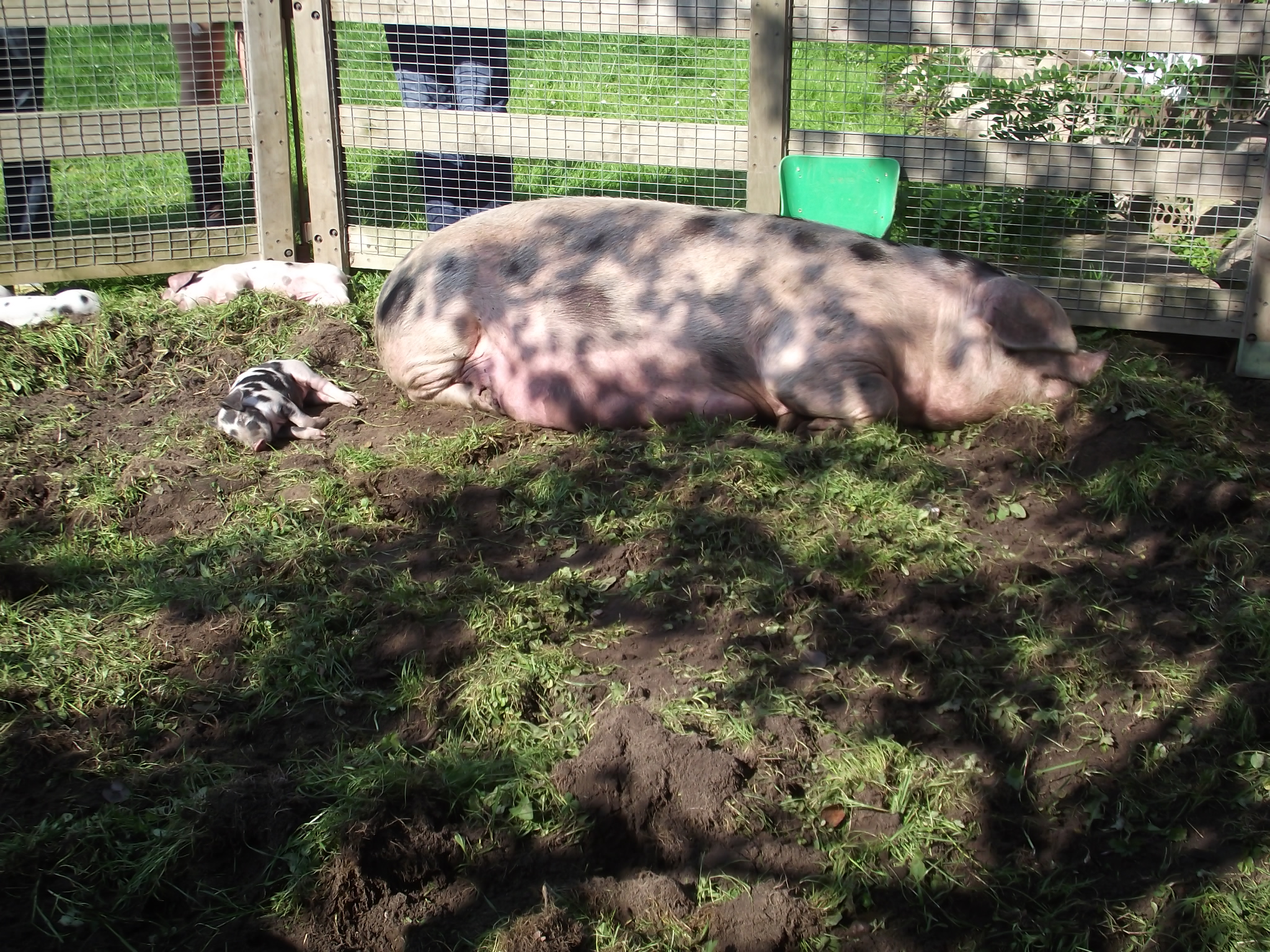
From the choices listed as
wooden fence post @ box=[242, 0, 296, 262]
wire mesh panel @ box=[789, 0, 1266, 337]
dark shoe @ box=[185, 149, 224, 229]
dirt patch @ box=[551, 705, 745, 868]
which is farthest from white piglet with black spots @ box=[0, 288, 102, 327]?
dirt patch @ box=[551, 705, 745, 868]

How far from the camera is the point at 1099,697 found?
3291 millimetres

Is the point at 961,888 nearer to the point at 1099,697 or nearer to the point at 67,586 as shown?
the point at 1099,697

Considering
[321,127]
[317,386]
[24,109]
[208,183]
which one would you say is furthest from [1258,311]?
[24,109]

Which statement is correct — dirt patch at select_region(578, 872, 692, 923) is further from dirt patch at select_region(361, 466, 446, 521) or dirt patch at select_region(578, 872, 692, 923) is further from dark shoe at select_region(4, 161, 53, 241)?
dark shoe at select_region(4, 161, 53, 241)

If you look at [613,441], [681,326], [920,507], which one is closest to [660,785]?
[920,507]

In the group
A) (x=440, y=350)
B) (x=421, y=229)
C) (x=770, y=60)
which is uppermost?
(x=770, y=60)

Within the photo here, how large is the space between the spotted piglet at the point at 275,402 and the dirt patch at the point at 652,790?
250cm

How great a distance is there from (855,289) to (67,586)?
121 inches

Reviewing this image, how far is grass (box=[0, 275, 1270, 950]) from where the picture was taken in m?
2.74

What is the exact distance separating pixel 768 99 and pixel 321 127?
2.41 meters

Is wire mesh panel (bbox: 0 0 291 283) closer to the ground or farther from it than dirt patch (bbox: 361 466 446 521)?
farther from it

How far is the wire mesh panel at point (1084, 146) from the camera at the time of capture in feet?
18.5

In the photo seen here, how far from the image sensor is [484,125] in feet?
20.9

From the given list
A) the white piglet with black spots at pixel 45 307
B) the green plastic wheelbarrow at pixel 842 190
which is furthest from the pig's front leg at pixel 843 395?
the white piglet with black spots at pixel 45 307
